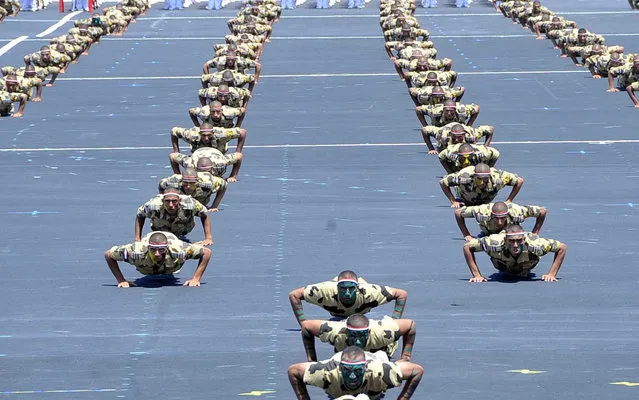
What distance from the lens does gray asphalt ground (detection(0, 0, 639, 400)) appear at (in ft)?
52.1

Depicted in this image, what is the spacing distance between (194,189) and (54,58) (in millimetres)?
21912

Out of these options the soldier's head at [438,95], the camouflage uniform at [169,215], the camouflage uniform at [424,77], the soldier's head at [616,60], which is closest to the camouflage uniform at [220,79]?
the camouflage uniform at [424,77]

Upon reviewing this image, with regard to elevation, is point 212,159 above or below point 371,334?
below

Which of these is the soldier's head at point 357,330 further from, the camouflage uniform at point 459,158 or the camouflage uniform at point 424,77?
the camouflage uniform at point 424,77

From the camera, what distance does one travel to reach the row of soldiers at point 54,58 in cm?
3756

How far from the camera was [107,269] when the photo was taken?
21.2 meters

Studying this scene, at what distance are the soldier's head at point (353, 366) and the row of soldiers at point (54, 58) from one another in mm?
25513

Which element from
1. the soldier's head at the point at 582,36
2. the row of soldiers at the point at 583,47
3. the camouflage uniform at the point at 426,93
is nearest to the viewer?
the camouflage uniform at the point at 426,93

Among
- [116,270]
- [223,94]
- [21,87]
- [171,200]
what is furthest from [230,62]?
[116,270]

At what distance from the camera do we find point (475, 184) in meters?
23.7

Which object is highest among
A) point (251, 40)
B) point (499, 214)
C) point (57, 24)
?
point (499, 214)

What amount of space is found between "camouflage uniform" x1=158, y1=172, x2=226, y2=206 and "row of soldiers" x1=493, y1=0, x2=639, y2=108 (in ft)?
52.0

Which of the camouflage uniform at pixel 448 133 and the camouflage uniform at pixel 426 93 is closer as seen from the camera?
the camouflage uniform at pixel 448 133

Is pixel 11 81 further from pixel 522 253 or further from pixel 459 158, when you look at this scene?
pixel 522 253
